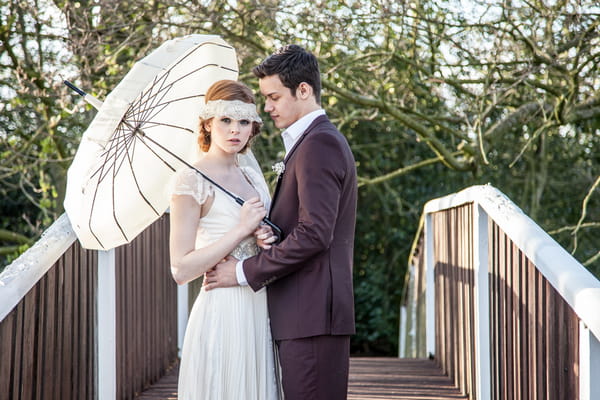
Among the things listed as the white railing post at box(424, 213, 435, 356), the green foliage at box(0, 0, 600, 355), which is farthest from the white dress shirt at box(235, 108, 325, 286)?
the white railing post at box(424, 213, 435, 356)

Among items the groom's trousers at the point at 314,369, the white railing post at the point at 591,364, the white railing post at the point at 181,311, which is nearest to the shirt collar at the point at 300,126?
the groom's trousers at the point at 314,369

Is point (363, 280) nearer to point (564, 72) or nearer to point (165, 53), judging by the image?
point (564, 72)

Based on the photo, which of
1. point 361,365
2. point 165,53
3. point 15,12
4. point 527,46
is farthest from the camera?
point 15,12

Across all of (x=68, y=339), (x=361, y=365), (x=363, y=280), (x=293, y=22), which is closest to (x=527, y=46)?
(x=293, y=22)

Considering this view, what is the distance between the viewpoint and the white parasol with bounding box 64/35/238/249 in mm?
2570

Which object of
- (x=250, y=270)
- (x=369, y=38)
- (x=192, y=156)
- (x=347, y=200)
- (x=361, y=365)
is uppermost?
(x=369, y=38)

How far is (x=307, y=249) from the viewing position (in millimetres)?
2416

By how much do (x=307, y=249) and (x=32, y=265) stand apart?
3.17ft

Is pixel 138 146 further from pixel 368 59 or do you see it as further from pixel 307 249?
pixel 368 59

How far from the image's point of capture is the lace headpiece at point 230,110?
266 cm

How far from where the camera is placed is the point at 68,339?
9.66 ft

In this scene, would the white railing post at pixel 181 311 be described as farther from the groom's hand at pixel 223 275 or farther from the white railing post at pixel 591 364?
the white railing post at pixel 591 364

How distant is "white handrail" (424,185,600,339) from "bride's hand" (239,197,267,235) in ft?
3.10

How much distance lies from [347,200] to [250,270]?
42 centimetres
